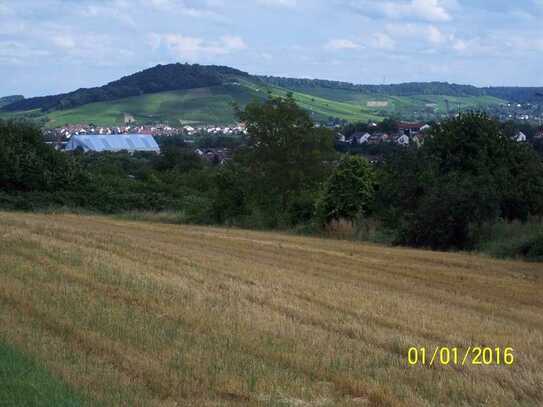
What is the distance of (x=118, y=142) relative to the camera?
364 feet

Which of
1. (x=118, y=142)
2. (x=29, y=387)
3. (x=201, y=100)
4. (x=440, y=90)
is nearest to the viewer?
(x=29, y=387)

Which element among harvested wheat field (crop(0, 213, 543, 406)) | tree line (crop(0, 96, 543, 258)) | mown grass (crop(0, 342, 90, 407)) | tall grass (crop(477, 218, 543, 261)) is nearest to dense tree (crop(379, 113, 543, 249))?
tree line (crop(0, 96, 543, 258))

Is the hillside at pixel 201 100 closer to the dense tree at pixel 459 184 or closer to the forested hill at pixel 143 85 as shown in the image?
the forested hill at pixel 143 85

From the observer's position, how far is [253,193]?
43.9 m

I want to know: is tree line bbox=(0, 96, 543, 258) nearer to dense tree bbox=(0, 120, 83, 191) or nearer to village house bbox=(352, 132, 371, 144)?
dense tree bbox=(0, 120, 83, 191)

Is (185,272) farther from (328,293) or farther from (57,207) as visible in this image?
(57,207)

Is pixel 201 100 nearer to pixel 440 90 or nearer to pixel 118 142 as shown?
pixel 118 142

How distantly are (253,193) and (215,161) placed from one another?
161 ft

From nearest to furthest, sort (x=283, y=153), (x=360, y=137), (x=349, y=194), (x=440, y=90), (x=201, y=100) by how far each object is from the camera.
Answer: (x=349, y=194) < (x=283, y=153) < (x=360, y=137) < (x=201, y=100) < (x=440, y=90)

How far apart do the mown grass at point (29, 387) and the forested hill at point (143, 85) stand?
5679 inches

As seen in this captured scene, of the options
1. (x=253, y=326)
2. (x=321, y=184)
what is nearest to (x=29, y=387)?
(x=253, y=326)
